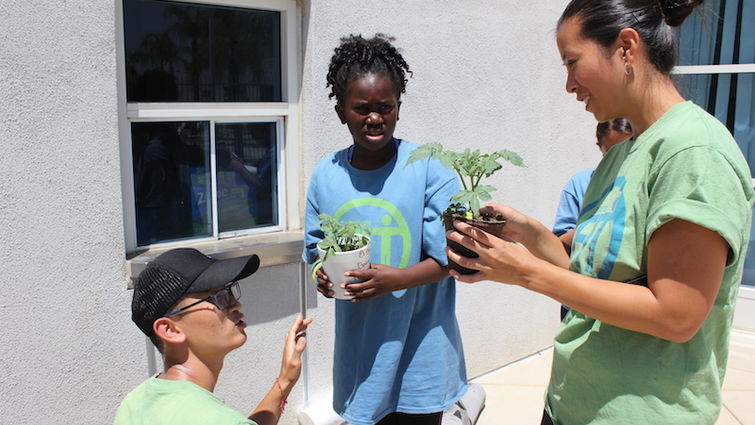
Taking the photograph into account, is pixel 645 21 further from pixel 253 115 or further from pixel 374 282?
pixel 253 115

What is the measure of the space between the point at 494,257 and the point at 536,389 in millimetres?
3212

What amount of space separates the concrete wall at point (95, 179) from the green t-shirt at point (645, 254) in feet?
6.99

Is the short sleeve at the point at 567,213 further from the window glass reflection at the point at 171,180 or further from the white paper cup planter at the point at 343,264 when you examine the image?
the window glass reflection at the point at 171,180

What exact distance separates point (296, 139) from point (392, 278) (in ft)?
5.07

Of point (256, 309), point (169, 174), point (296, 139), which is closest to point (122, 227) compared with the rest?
point (169, 174)

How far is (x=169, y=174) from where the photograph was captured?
3.21 metres

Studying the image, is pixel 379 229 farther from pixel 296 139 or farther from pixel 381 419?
pixel 296 139

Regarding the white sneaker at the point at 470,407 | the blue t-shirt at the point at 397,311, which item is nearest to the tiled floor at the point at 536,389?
the white sneaker at the point at 470,407

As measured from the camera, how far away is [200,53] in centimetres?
325

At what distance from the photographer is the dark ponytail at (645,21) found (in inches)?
57.3

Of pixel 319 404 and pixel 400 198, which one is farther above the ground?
pixel 400 198

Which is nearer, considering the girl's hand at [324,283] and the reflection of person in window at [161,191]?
the girl's hand at [324,283]

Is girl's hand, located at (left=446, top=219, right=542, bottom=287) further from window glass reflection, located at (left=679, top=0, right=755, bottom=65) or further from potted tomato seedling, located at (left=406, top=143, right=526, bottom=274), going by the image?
window glass reflection, located at (left=679, top=0, right=755, bottom=65)

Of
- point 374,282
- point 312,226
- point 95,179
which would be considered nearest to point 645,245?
point 374,282
